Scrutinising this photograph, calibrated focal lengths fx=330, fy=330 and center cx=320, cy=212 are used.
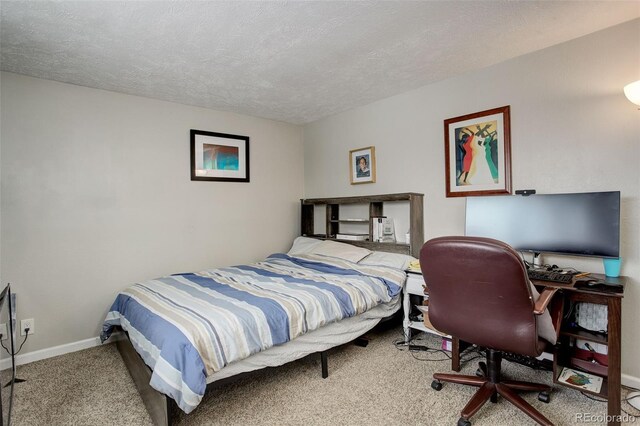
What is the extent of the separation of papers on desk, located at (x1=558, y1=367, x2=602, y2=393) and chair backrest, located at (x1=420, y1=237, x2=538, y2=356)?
61 cm

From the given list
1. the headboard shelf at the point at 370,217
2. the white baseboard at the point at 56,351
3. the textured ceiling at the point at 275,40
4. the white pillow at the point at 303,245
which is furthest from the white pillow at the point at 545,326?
the white baseboard at the point at 56,351

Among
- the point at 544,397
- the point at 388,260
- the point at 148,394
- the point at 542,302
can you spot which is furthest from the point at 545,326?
the point at 148,394

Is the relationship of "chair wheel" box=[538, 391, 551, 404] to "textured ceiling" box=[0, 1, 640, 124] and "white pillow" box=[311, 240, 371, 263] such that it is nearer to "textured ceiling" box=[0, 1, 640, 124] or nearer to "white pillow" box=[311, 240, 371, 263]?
"white pillow" box=[311, 240, 371, 263]

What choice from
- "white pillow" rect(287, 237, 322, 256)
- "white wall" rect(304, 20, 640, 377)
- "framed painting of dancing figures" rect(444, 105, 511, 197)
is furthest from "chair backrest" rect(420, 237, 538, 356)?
"white pillow" rect(287, 237, 322, 256)

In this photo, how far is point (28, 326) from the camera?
269cm

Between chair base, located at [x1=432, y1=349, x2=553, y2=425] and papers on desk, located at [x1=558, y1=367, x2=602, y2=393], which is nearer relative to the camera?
chair base, located at [x1=432, y1=349, x2=553, y2=425]

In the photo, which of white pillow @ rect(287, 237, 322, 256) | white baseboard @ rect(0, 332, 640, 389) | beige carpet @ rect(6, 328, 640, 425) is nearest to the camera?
beige carpet @ rect(6, 328, 640, 425)

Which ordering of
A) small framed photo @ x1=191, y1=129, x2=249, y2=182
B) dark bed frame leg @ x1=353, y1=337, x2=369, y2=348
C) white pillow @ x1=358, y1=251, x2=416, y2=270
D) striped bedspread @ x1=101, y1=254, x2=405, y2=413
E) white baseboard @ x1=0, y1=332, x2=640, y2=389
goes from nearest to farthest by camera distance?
striped bedspread @ x1=101, y1=254, x2=405, y2=413, white baseboard @ x1=0, y1=332, x2=640, y2=389, dark bed frame leg @ x1=353, y1=337, x2=369, y2=348, white pillow @ x1=358, y1=251, x2=416, y2=270, small framed photo @ x1=191, y1=129, x2=249, y2=182

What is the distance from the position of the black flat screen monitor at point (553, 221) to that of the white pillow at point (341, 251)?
1.06m

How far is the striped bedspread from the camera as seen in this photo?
1.65 metres

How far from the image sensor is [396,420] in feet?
5.92

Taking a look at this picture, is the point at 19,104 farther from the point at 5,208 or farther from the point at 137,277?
the point at 137,277

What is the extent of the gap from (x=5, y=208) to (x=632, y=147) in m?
4.50

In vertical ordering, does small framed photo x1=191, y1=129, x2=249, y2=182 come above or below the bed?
above
